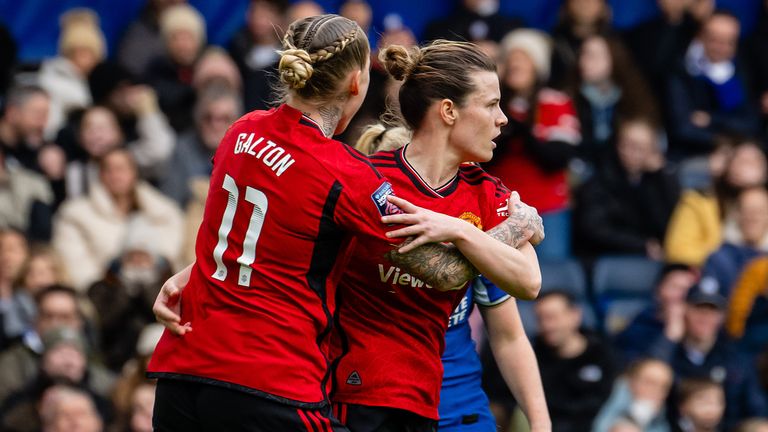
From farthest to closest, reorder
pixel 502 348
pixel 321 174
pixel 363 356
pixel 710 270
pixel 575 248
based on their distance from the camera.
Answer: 1. pixel 575 248
2. pixel 710 270
3. pixel 502 348
4. pixel 363 356
5. pixel 321 174

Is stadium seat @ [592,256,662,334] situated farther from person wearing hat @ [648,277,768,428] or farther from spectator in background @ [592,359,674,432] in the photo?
spectator in background @ [592,359,674,432]

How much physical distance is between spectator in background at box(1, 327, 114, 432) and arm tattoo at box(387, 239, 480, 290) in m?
3.99

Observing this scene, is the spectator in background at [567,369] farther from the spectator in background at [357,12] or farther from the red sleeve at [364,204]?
the red sleeve at [364,204]

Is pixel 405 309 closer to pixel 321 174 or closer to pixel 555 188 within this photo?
pixel 321 174

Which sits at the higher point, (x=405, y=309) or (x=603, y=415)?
(x=405, y=309)

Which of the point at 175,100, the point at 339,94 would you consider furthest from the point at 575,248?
the point at 339,94

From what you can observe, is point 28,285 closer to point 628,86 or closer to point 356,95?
point 628,86

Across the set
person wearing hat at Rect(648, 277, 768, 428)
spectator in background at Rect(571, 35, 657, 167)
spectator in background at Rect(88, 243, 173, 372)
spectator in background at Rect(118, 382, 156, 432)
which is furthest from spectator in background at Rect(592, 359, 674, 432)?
spectator in background at Rect(88, 243, 173, 372)

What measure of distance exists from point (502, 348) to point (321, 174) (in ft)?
3.52

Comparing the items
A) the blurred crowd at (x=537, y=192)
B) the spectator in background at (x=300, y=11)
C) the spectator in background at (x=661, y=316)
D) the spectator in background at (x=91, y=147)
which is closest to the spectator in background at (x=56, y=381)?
the blurred crowd at (x=537, y=192)

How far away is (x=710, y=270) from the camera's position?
8.82m

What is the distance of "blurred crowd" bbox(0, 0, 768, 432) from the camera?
26.2 feet

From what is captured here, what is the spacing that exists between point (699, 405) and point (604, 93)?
277 centimetres

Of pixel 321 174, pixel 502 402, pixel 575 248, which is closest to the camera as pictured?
pixel 321 174
